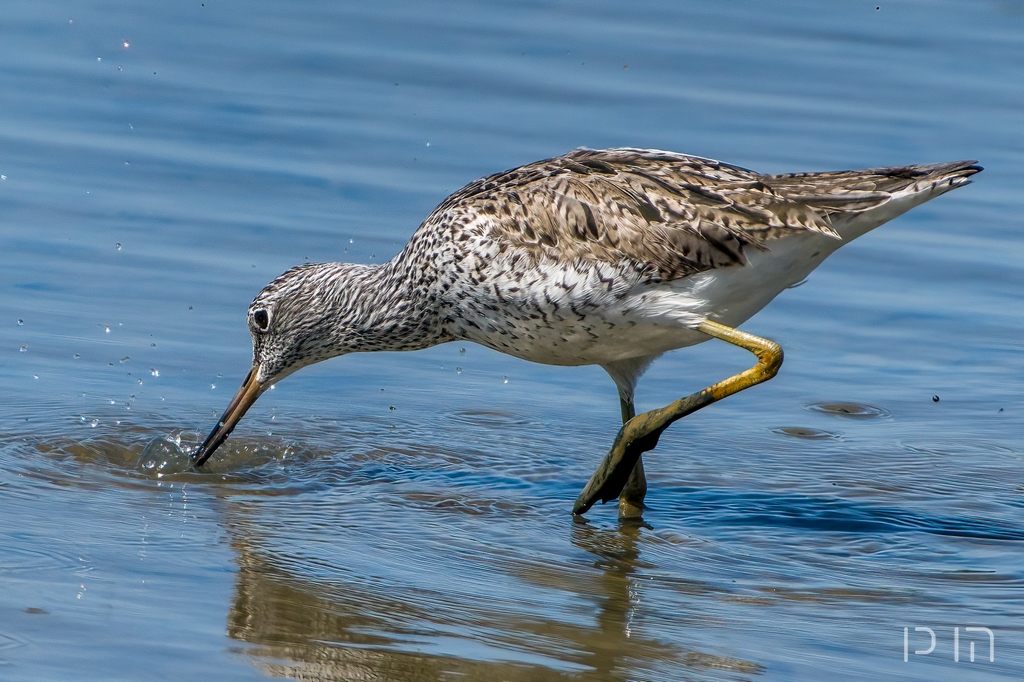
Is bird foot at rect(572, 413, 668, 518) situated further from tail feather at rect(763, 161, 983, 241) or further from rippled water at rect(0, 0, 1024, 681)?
tail feather at rect(763, 161, 983, 241)

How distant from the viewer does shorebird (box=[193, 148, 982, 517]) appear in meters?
7.70

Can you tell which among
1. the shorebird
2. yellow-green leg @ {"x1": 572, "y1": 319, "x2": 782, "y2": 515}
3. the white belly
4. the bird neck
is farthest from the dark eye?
yellow-green leg @ {"x1": 572, "y1": 319, "x2": 782, "y2": 515}

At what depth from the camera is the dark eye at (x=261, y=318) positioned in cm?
890

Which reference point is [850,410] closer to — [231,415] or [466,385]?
[466,385]

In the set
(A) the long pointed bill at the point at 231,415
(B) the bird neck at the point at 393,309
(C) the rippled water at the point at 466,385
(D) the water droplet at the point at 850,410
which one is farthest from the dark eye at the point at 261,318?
(D) the water droplet at the point at 850,410

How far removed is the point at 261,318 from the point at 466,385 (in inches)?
61.5

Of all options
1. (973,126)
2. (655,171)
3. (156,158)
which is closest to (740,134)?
(973,126)

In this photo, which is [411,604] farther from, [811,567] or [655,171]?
[655,171]

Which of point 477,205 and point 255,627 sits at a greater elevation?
point 477,205

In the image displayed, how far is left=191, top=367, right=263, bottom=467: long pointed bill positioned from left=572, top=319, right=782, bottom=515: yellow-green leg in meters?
1.97

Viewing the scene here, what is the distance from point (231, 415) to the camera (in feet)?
28.8

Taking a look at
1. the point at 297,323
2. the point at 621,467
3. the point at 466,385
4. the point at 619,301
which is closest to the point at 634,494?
the point at 621,467

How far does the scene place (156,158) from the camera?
506 inches

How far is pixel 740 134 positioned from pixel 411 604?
810 cm
